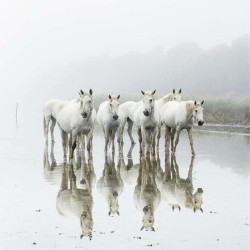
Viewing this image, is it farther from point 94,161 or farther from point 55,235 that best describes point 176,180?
point 55,235

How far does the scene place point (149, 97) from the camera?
18.4 meters

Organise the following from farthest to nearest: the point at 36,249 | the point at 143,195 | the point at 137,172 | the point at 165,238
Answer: the point at 137,172
the point at 143,195
the point at 165,238
the point at 36,249

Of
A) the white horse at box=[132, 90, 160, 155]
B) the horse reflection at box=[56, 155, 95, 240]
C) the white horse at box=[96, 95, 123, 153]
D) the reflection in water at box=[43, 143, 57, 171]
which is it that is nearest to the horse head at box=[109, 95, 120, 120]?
the white horse at box=[96, 95, 123, 153]

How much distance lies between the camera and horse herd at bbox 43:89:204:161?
1686 cm

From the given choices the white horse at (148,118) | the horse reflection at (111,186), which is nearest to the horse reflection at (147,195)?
the horse reflection at (111,186)

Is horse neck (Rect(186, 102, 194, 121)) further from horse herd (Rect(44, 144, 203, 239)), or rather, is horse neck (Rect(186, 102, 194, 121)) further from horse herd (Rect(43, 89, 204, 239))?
horse herd (Rect(44, 144, 203, 239))

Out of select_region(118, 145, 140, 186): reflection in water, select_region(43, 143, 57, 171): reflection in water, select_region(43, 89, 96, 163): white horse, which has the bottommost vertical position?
select_region(118, 145, 140, 186): reflection in water

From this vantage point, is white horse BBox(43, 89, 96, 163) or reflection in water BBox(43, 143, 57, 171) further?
reflection in water BBox(43, 143, 57, 171)

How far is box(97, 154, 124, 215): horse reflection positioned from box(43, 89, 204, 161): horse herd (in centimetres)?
145

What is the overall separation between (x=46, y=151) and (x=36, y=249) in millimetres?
13952

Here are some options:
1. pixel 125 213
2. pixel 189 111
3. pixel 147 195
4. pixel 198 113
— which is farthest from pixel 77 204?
pixel 189 111

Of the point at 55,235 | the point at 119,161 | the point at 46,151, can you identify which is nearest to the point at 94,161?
A: the point at 119,161

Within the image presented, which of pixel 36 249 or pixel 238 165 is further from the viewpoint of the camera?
pixel 238 165

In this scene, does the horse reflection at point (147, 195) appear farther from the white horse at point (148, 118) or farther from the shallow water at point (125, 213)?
the white horse at point (148, 118)
